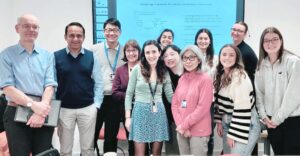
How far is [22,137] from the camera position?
2594 mm

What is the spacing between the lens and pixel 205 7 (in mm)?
4504

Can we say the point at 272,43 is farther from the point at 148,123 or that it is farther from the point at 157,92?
the point at 148,123

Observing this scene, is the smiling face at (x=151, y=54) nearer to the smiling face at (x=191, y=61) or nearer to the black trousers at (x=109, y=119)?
the smiling face at (x=191, y=61)

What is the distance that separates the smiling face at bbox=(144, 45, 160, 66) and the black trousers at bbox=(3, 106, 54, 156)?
1139mm

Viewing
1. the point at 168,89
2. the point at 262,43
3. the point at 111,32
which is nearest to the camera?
the point at 262,43

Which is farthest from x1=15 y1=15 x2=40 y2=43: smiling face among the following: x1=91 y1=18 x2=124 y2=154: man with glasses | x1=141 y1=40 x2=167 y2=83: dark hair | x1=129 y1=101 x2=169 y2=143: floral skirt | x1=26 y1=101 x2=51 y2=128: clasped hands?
x1=129 y1=101 x2=169 y2=143: floral skirt

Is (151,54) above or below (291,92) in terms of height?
above

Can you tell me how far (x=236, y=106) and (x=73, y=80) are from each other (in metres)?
1.52

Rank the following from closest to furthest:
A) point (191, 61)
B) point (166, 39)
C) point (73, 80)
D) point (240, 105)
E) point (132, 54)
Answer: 1. point (240, 105)
2. point (191, 61)
3. point (73, 80)
4. point (132, 54)
5. point (166, 39)

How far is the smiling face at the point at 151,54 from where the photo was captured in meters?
3.02

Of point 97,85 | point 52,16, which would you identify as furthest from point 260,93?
point 52,16

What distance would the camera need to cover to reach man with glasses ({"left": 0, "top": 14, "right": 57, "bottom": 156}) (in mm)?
2574

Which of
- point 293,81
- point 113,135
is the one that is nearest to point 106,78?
point 113,135

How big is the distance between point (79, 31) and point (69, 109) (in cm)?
76
